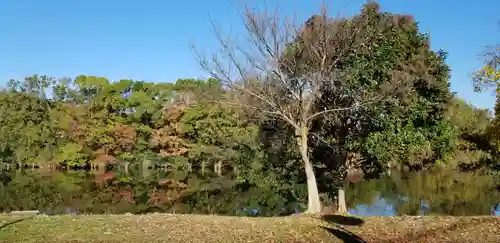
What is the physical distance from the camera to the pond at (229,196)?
82.3ft

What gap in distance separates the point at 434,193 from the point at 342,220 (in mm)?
22148

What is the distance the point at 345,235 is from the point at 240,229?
2.61 m

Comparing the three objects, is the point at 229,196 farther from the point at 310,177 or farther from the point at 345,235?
the point at 345,235

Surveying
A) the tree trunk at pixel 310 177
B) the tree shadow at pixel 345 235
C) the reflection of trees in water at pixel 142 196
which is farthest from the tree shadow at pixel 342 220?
the reflection of trees in water at pixel 142 196

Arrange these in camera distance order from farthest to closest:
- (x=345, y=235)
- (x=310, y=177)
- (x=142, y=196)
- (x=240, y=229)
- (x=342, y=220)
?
(x=142, y=196)
(x=310, y=177)
(x=342, y=220)
(x=345, y=235)
(x=240, y=229)

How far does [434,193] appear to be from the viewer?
33.4 metres

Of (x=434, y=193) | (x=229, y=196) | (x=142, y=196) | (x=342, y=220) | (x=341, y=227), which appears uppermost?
Answer: (x=142, y=196)

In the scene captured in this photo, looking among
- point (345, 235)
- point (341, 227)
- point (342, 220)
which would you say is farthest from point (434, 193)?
point (345, 235)

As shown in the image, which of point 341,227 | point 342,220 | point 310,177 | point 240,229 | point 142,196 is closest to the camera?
point 240,229

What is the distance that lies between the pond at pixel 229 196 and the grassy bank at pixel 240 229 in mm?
10046

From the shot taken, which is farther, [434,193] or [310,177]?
[434,193]

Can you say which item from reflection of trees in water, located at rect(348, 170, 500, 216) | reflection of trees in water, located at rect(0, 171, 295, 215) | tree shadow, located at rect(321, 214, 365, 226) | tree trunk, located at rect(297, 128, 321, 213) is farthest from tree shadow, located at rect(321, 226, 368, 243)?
reflection of trees in water, located at rect(348, 170, 500, 216)

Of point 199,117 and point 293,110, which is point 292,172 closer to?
point 293,110

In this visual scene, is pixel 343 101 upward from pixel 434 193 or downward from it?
upward
